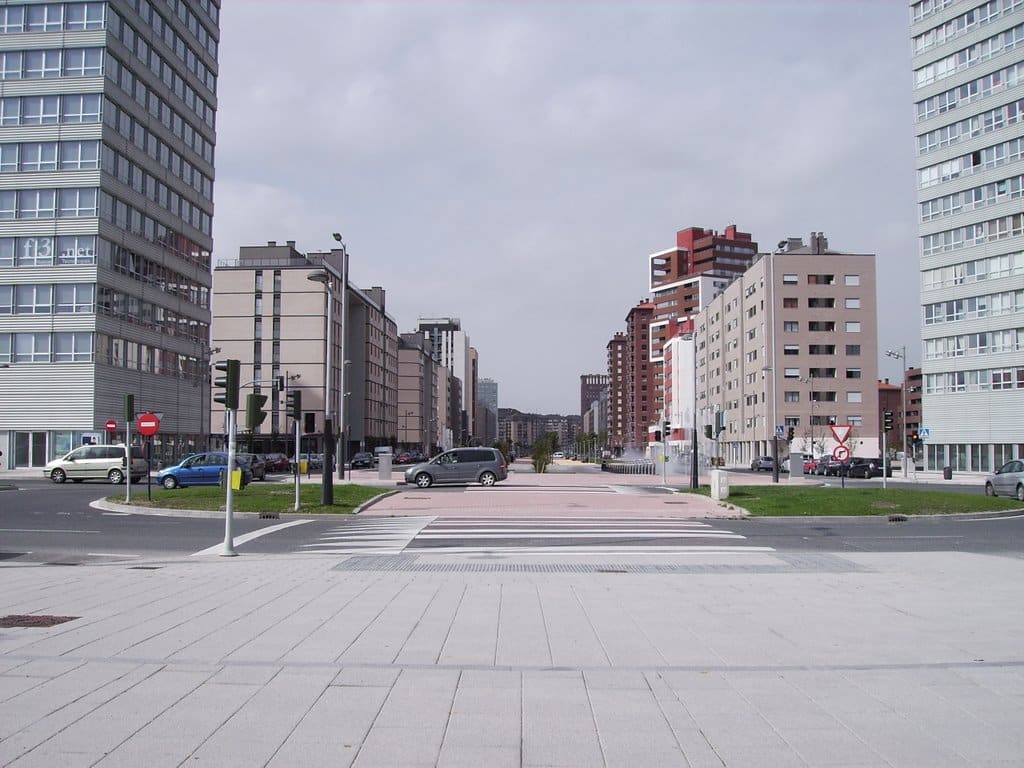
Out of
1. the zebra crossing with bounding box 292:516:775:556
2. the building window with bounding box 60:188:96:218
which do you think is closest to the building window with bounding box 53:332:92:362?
the building window with bounding box 60:188:96:218

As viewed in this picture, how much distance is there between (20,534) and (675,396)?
115m

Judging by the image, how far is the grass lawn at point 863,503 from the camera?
2267 centimetres

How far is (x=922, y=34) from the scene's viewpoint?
65062 millimetres

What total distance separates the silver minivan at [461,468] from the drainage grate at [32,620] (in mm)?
27816

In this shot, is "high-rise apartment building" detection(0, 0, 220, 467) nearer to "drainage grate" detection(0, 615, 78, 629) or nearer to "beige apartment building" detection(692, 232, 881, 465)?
"drainage grate" detection(0, 615, 78, 629)

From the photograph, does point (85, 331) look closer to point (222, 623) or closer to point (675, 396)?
point (222, 623)

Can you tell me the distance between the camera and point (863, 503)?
23.6 metres

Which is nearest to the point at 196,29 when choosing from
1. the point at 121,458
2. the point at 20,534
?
the point at 121,458

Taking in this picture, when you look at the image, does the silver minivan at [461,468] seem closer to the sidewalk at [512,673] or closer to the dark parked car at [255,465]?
the dark parked car at [255,465]

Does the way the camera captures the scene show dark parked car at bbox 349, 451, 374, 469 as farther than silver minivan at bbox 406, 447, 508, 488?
Yes

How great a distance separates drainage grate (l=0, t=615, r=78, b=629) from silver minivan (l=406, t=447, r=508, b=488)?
2782 cm

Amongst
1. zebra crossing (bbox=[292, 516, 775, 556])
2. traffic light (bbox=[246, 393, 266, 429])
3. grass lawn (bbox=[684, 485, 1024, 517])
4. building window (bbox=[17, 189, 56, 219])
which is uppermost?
→ building window (bbox=[17, 189, 56, 219])

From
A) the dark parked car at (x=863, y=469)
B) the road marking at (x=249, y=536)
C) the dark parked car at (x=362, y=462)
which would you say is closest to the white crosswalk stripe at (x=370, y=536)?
the road marking at (x=249, y=536)

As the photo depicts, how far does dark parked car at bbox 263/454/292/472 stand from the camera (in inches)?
2262
